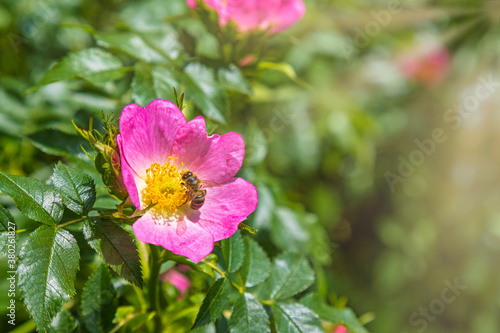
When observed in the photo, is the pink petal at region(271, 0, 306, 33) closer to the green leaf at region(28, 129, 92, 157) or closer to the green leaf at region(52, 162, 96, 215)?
the green leaf at region(28, 129, 92, 157)

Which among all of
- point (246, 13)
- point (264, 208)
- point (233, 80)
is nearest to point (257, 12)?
point (246, 13)

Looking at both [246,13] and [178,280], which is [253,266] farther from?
[246,13]

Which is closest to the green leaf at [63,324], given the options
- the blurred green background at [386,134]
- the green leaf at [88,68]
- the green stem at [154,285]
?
the green stem at [154,285]

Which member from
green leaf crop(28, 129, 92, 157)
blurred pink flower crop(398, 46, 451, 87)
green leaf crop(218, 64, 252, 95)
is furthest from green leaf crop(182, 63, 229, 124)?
blurred pink flower crop(398, 46, 451, 87)

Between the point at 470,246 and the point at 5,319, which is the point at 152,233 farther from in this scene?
the point at 470,246

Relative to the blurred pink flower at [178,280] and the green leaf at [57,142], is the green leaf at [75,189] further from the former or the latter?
the blurred pink flower at [178,280]

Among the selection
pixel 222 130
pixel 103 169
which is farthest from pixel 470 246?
pixel 103 169
